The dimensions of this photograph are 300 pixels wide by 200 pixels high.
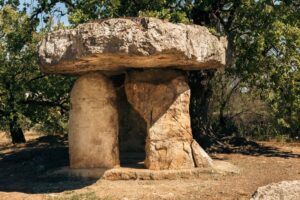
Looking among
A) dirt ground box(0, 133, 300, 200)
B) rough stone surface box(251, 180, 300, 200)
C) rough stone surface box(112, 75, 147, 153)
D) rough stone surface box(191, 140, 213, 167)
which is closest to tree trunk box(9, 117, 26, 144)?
dirt ground box(0, 133, 300, 200)

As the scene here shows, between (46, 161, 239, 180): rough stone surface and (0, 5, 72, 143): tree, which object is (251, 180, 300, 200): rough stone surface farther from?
(0, 5, 72, 143): tree

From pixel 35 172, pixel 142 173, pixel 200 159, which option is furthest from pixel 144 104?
pixel 35 172

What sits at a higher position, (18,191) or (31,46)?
(31,46)

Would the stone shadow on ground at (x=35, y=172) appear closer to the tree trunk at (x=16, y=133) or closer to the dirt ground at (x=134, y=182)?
the dirt ground at (x=134, y=182)

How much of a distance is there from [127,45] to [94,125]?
2.17 metres

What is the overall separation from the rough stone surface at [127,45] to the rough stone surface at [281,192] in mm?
3381

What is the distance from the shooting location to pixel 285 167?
9.98 m

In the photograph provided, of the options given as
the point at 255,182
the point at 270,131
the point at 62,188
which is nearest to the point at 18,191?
the point at 62,188

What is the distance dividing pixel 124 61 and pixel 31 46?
656cm

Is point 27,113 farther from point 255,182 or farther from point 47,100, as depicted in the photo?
point 255,182

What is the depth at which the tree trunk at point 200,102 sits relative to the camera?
1289 centimetres

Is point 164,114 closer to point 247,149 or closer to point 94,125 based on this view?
point 94,125

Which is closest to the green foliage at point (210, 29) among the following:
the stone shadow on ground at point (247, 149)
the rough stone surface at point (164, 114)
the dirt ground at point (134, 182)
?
the stone shadow on ground at point (247, 149)

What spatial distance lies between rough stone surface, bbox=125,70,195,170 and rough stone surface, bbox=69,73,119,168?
583 millimetres
